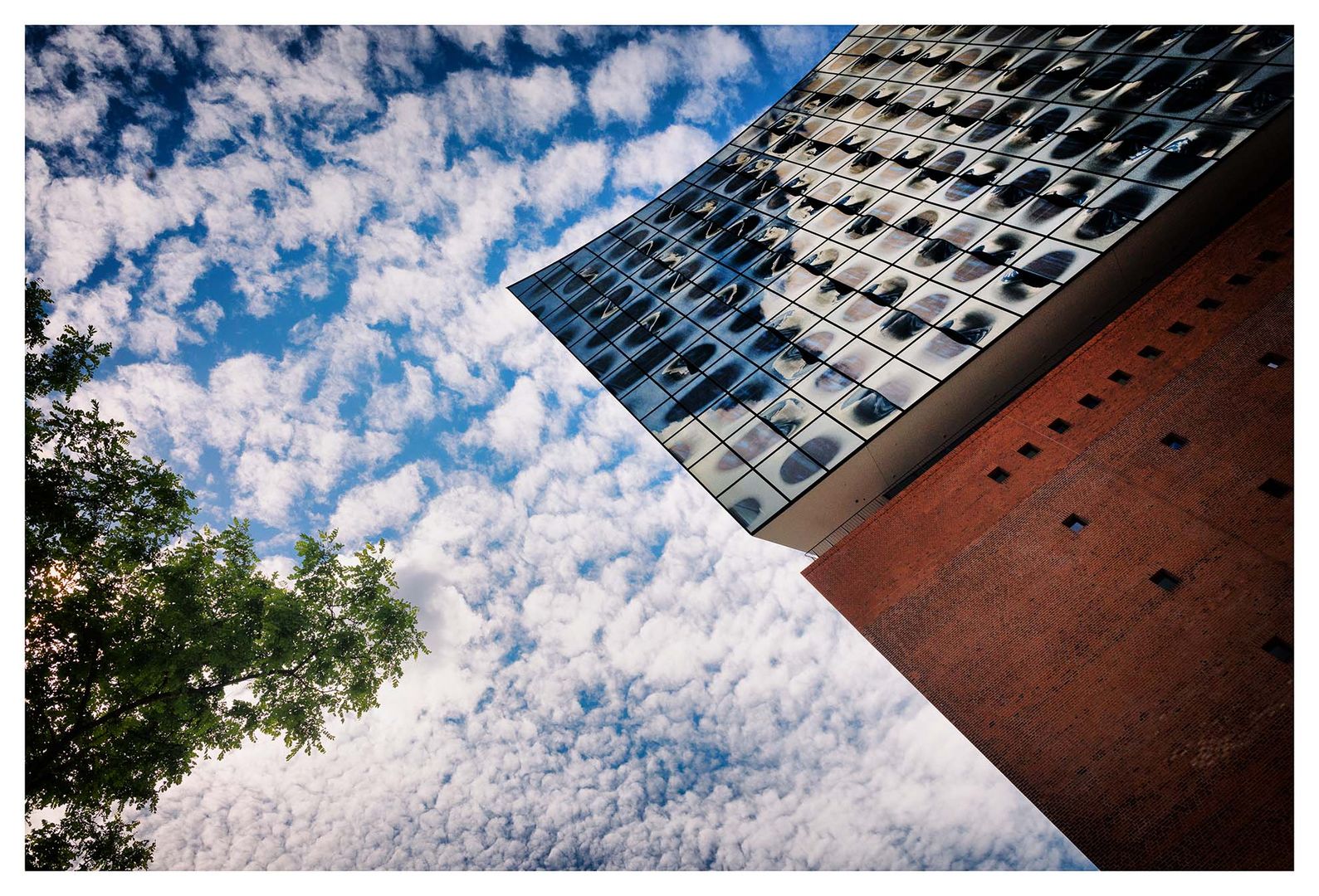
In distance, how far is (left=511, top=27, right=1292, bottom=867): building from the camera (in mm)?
12711

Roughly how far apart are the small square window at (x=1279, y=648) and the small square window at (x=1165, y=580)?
1.80m

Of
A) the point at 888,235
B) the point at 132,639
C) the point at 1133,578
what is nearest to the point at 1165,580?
the point at 1133,578

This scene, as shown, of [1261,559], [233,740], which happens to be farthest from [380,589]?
[1261,559]

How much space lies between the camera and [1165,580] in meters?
14.0

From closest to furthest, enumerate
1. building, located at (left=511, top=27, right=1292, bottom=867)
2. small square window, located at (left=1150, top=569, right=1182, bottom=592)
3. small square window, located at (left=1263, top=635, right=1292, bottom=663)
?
small square window, located at (left=1263, top=635, right=1292, bottom=663) → building, located at (left=511, top=27, right=1292, bottom=867) → small square window, located at (left=1150, top=569, right=1182, bottom=592)

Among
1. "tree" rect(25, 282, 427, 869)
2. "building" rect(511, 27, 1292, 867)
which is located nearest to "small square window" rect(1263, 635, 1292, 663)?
"building" rect(511, 27, 1292, 867)

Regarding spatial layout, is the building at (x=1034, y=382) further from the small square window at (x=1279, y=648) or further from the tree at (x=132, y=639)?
the tree at (x=132, y=639)

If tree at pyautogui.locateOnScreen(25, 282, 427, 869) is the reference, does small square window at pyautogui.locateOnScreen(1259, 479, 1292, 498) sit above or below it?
below

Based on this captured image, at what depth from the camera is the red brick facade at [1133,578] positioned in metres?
11.7

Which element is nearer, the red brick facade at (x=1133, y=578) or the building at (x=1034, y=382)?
the red brick facade at (x=1133, y=578)

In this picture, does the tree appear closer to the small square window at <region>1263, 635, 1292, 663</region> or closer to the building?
the building

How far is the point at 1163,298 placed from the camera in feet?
63.0

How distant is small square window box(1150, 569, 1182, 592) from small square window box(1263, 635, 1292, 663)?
1.80 m

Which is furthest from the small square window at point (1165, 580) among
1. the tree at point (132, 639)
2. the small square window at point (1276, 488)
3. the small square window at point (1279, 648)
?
the tree at point (132, 639)
